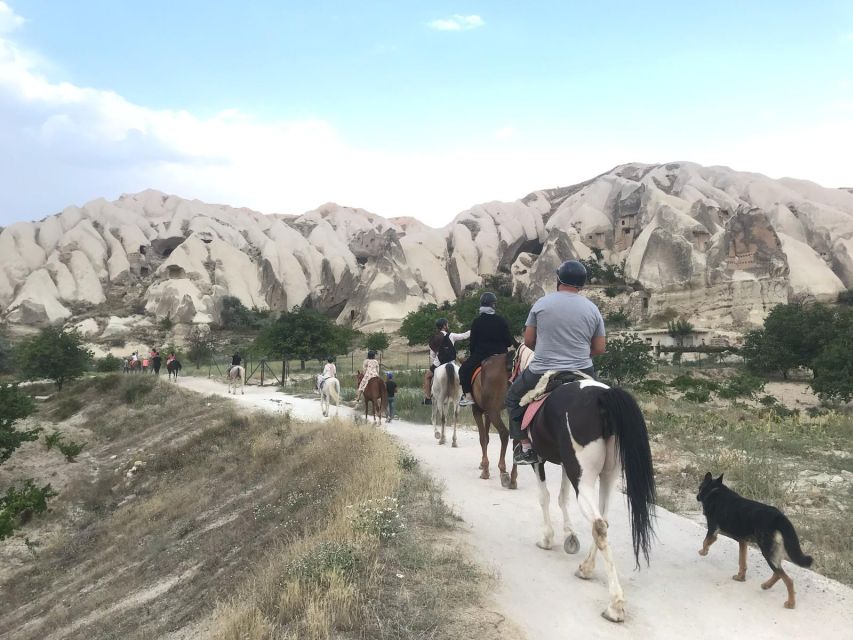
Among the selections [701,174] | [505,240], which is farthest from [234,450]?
[701,174]

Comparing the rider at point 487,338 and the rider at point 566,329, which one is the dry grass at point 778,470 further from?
the rider at point 487,338

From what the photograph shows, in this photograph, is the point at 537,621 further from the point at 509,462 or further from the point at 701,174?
the point at 701,174

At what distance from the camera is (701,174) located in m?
87.1

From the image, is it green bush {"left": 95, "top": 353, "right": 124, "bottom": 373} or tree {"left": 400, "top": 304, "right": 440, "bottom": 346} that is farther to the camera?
tree {"left": 400, "top": 304, "right": 440, "bottom": 346}

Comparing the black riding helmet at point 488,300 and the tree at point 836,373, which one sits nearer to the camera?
the black riding helmet at point 488,300

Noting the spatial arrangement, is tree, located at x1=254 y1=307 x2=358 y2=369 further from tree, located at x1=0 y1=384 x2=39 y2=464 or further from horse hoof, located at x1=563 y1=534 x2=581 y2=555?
horse hoof, located at x1=563 y1=534 x2=581 y2=555

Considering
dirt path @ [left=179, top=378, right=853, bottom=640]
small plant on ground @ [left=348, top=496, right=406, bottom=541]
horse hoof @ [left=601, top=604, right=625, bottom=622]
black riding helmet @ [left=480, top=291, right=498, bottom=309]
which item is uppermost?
black riding helmet @ [left=480, top=291, right=498, bottom=309]

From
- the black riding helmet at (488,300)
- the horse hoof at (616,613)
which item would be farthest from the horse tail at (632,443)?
the black riding helmet at (488,300)

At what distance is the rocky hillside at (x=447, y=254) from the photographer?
5266 centimetres

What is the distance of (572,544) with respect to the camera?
16.4 feet

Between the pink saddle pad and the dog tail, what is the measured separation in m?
1.75

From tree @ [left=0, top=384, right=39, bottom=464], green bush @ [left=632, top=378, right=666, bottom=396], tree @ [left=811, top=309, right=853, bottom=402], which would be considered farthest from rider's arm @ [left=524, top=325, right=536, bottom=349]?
tree @ [left=811, top=309, right=853, bottom=402]

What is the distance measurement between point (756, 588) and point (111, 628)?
19.1 ft

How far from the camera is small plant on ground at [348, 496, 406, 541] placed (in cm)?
484
